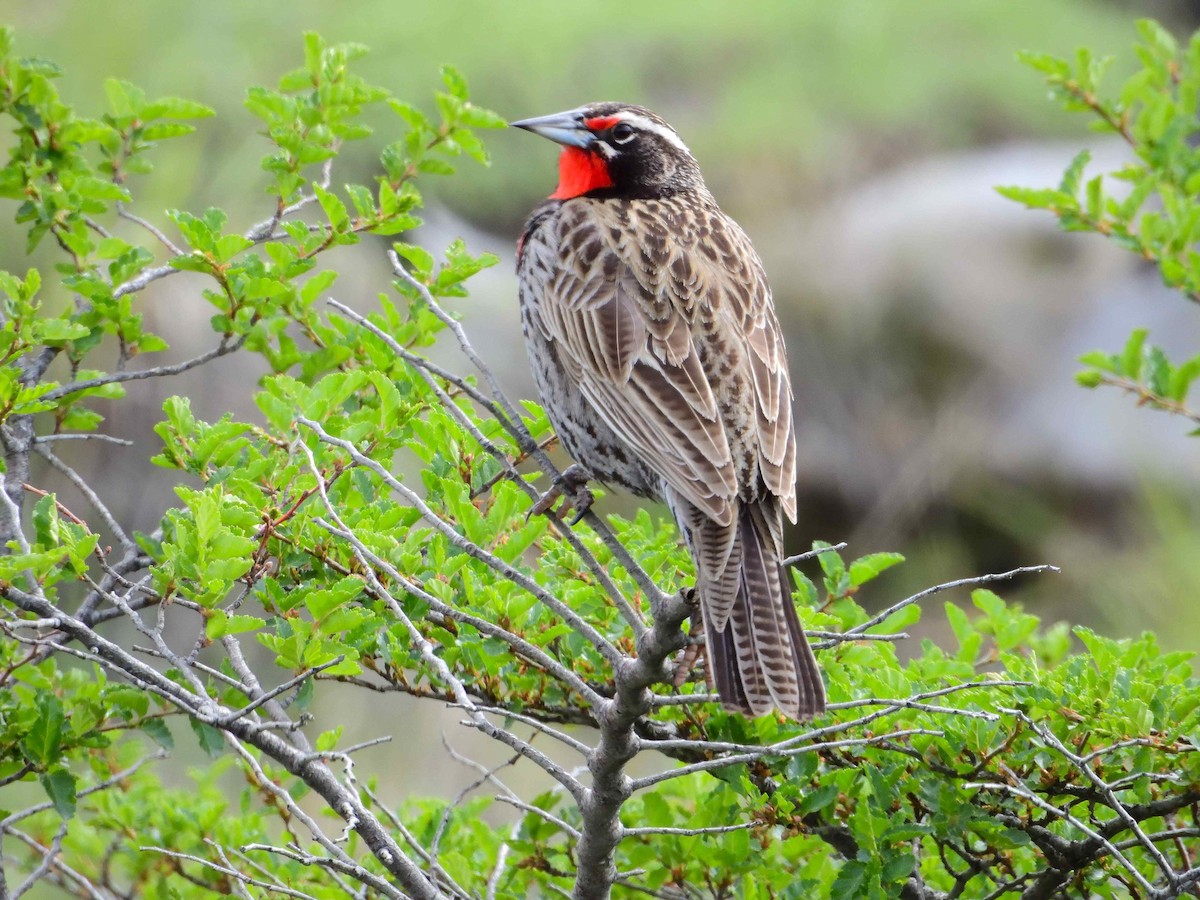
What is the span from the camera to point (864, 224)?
978 cm

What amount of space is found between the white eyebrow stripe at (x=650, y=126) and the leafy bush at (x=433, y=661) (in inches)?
26.6

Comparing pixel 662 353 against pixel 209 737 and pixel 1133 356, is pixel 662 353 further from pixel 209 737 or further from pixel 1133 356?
pixel 209 737

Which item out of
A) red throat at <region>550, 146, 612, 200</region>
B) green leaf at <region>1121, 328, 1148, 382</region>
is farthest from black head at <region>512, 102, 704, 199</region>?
green leaf at <region>1121, 328, 1148, 382</region>

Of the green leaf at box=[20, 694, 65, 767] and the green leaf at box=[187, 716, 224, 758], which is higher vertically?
the green leaf at box=[187, 716, 224, 758]

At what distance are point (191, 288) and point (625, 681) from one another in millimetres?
5320

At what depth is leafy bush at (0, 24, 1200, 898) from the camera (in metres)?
2.22

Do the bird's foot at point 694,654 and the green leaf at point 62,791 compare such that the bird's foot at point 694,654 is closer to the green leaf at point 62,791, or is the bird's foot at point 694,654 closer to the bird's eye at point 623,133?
the green leaf at point 62,791

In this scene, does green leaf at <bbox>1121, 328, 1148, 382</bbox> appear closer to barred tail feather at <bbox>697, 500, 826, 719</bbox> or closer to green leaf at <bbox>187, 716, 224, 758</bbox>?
barred tail feather at <bbox>697, 500, 826, 719</bbox>

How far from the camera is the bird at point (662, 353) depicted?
284 centimetres

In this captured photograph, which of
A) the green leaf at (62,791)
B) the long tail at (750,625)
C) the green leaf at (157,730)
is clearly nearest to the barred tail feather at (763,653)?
the long tail at (750,625)

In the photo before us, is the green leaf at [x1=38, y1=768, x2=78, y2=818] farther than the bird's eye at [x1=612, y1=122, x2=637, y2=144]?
No

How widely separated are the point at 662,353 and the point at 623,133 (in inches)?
33.7

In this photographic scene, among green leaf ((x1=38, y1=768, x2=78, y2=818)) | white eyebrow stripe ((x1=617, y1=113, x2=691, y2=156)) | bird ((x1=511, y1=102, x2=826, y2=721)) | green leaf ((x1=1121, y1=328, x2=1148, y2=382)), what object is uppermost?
white eyebrow stripe ((x1=617, y1=113, x2=691, y2=156))

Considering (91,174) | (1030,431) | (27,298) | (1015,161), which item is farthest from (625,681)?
(1015,161)
